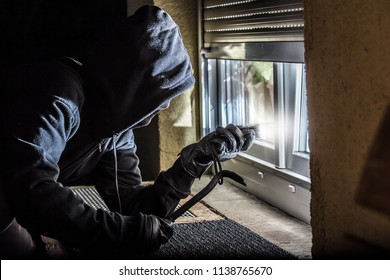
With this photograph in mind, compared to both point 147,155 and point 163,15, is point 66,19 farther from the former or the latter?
point 163,15

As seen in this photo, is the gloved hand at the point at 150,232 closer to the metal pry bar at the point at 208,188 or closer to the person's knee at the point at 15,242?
the metal pry bar at the point at 208,188

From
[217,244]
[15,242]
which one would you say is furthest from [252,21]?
[15,242]

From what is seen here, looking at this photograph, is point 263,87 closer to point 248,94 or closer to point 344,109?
point 248,94

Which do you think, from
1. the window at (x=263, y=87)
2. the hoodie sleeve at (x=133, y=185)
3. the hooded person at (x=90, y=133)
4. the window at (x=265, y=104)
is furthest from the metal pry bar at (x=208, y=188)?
the window at (x=263, y=87)

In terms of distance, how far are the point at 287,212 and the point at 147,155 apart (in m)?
1.48

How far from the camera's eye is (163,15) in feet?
9.44

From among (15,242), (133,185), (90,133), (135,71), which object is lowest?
(15,242)

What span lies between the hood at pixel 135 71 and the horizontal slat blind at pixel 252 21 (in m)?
0.90

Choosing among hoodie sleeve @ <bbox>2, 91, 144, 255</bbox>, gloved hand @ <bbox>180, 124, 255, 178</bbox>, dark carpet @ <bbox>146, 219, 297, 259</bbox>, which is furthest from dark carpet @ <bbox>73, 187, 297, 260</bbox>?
gloved hand @ <bbox>180, 124, 255, 178</bbox>

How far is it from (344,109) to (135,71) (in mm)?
825

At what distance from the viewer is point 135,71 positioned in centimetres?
279

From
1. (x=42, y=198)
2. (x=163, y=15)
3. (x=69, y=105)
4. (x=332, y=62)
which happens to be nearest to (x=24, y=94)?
(x=69, y=105)

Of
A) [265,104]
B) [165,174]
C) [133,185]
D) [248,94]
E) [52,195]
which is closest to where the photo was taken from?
[52,195]

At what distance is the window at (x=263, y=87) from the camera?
3.75 m
